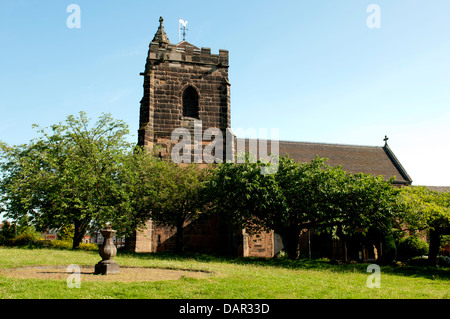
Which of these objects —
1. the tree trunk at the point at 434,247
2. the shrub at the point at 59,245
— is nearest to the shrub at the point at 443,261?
the tree trunk at the point at 434,247

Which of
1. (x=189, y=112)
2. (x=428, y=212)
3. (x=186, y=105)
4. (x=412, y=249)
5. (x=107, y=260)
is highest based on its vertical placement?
(x=186, y=105)

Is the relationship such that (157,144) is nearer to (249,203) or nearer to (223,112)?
(223,112)

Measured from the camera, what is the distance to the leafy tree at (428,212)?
17.9 metres

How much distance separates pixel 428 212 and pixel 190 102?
54.7 feet

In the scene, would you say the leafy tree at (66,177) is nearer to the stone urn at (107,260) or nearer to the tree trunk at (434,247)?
the stone urn at (107,260)

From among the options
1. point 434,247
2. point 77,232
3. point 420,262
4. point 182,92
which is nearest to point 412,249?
point 420,262

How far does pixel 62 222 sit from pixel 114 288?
14.7 metres

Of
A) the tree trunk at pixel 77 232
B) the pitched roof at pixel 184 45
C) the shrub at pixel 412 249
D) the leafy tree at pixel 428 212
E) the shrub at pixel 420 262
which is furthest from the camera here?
the pitched roof at pixel 184 45

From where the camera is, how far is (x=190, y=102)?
89.6 feet

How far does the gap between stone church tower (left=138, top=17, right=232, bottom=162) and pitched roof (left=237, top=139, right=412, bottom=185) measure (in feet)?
27.3

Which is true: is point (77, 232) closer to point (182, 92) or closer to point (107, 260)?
point (182, 92)

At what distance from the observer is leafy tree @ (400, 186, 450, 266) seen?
17.9m

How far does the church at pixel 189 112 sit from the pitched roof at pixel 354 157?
8.57m
